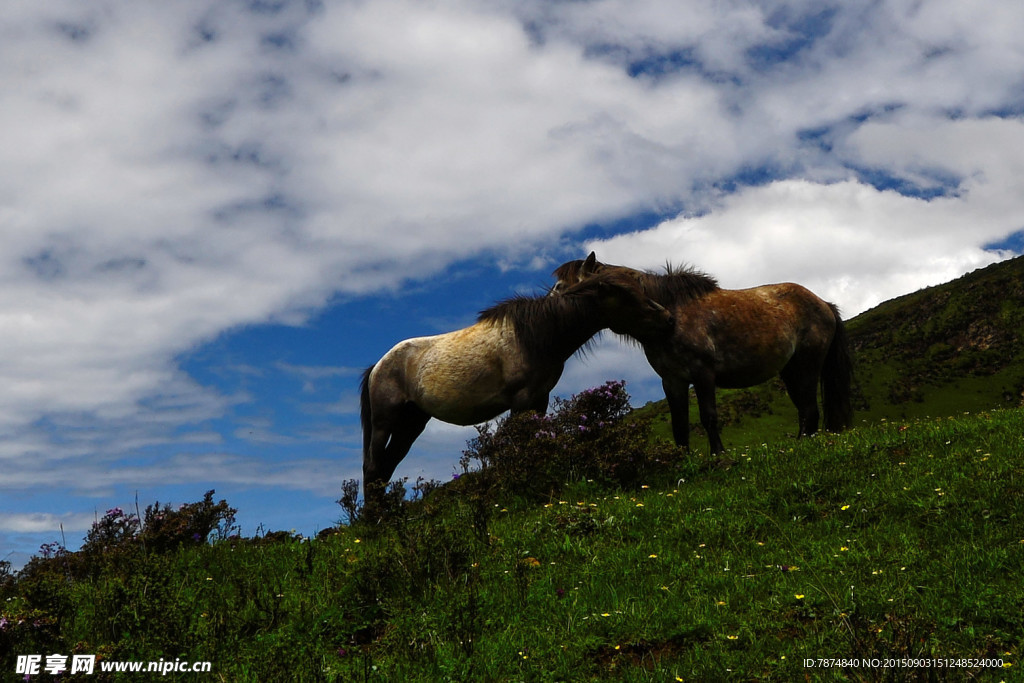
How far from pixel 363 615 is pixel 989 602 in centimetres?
528

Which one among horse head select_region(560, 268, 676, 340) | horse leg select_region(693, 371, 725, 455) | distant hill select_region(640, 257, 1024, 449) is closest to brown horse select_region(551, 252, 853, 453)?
horse leg select_region(693, 371, 725, 455)

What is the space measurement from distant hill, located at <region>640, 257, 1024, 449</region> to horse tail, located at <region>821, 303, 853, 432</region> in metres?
18.4

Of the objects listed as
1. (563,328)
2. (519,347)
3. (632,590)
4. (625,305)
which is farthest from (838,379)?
(632,590)

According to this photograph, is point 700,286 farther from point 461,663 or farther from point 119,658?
point 119,658

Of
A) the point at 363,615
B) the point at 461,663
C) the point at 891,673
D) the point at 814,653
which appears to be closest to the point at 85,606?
the point at 363,615

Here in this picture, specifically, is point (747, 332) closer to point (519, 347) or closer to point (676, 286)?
point (676, 286)

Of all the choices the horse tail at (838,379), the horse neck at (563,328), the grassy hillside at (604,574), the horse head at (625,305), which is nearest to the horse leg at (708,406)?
the grassy hillside at (604,574)

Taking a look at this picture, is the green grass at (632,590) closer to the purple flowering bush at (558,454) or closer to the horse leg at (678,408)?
the purple flowering bush at (558,454)

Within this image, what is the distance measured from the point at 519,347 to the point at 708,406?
3.30 m

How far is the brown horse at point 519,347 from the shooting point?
13.1 meters

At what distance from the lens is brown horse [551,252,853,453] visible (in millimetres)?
13484

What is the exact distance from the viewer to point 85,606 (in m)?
9.32

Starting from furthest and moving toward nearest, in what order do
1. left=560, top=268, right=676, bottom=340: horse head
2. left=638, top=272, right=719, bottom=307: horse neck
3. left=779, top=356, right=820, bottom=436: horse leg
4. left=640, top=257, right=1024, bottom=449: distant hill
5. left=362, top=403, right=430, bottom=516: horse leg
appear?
left=640, top=257, right=1024, bottom=449: distant hill
left=779, top=356, right=820, bottom=436: horse leg
left=362, top=403, right=430, bottom=516: horse leg
left=638, top=272, right=719, bottom=307: horse neck
left=560, top=268, right=676, bottom=340: horse head

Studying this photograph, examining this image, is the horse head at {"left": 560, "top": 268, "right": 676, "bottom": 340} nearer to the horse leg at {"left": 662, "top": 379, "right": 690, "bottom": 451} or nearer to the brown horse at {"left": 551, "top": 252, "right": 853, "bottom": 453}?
the brown horse at {"left": 551, "top": 252, "right": 853, "bottom": 453}
